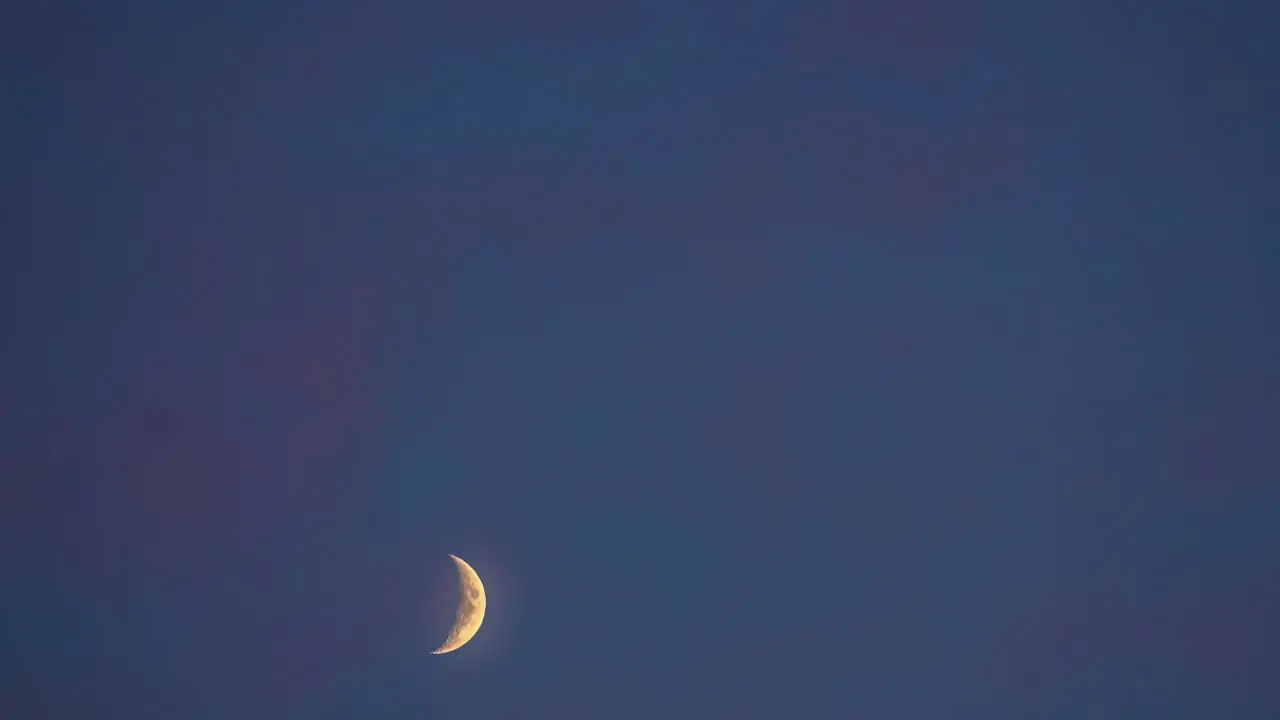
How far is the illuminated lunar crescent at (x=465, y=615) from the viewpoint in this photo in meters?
3.85

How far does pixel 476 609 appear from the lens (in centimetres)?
386

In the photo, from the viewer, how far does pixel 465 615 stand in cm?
385

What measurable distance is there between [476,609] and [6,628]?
2310 mm

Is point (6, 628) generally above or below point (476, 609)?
below

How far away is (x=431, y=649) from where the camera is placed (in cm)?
387

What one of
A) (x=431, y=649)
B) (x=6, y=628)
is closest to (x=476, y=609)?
(x=431, y=649)

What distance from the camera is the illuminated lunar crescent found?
3848mm

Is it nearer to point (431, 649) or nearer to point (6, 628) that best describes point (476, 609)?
point (431, 649)

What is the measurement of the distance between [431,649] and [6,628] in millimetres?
2094

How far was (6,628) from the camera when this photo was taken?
3998mm

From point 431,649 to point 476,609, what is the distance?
286 millimetres
